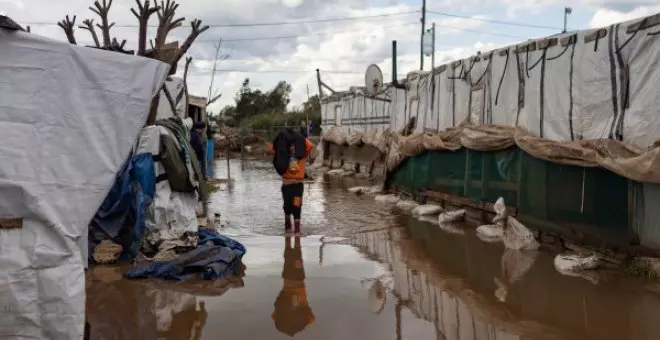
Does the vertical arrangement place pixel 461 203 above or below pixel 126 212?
below

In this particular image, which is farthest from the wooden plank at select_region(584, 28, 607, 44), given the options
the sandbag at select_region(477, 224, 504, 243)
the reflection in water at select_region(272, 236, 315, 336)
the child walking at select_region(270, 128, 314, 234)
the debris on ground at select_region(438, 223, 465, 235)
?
the reflection in water at select_region(272, 236, 315, 336)

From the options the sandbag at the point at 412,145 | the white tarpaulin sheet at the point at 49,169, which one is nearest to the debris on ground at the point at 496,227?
the sandbag at the point at 412,145

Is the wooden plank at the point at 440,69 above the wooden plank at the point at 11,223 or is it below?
above

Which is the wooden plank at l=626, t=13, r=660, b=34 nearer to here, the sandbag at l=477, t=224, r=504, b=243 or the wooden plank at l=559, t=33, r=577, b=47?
the wooden plank at l=559, t=33, r=577, b=47

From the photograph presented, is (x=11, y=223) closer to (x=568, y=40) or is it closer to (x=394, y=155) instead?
(x=568, y=40)

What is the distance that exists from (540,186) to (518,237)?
0.79 meters

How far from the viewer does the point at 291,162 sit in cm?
914

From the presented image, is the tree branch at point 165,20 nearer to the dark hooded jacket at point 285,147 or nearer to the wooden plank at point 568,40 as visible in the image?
the dark hooded jacket at point 285,147

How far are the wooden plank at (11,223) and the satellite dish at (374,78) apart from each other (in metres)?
13.8

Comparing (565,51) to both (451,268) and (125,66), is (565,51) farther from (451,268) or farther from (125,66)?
(125,66)

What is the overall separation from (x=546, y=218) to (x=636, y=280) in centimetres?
194

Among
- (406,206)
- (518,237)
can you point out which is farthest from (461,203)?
(518,237)

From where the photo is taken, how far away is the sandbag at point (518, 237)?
8188mm

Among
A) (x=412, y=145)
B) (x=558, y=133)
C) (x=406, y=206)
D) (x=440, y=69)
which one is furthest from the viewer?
(x=412, y=145)
